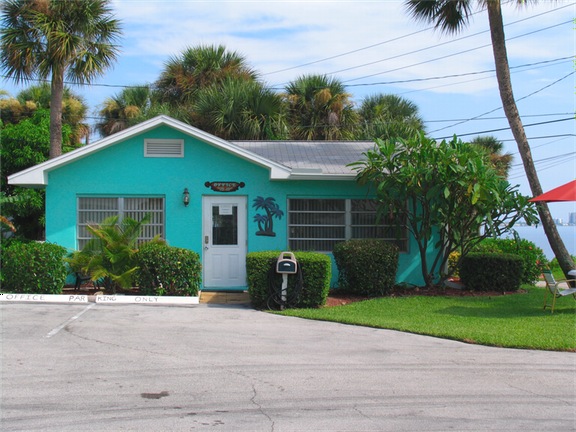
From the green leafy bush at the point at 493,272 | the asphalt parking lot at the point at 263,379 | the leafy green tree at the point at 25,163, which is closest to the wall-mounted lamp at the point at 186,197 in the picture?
the asphalt parking lot at the point at 263,379

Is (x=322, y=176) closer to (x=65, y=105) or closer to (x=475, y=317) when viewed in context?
(x=475, y=317)

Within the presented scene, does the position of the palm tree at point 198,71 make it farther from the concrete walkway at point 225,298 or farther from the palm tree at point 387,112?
the concrete walkway at point 225,298

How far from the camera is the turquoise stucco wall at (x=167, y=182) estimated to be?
13.6m

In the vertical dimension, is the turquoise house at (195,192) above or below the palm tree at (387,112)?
below

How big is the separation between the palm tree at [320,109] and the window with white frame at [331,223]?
30.0 ft

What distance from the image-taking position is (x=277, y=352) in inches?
317

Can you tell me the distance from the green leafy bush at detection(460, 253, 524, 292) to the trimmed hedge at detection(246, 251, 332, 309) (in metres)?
4.25

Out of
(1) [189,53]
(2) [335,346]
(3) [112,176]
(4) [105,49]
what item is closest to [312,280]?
(2) [335,346]

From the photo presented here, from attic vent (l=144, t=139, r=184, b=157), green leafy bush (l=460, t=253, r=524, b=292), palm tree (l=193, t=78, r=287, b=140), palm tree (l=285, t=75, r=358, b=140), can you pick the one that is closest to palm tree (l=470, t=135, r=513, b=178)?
Answer: palm tree (l=285, t=75, r=358, b=140)

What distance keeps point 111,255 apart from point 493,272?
838 centimetres

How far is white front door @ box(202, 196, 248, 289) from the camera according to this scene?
45.5 feet

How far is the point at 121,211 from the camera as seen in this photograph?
13781 millimetres

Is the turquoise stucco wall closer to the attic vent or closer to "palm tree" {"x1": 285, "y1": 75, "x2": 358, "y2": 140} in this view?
the attic vent

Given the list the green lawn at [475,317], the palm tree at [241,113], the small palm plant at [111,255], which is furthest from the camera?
the palm tree at [241,113]
